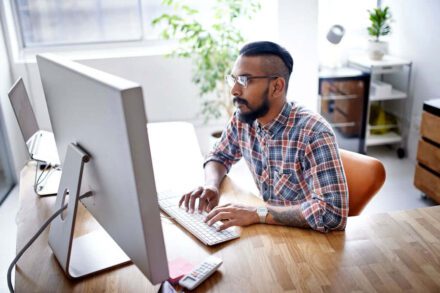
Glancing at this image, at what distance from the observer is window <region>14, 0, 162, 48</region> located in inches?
141

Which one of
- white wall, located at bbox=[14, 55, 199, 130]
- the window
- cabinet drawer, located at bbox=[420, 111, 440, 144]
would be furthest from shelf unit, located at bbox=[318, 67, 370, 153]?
the window

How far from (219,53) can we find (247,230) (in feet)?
7.28

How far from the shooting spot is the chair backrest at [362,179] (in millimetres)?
1463

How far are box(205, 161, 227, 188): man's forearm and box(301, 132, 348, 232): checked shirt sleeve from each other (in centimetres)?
35

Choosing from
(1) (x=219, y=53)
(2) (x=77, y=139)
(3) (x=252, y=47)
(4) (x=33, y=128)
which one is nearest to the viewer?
(2) (x=77, y=139)

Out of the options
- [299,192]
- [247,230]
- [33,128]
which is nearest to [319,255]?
[247,230]

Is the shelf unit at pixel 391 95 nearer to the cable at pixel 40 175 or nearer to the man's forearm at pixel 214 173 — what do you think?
the man's forearm at pixel 214 173

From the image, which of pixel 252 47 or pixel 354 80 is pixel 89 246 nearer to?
pixel 252 47

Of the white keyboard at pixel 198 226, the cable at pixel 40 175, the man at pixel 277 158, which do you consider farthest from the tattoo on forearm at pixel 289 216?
the cable at pixel 40 175

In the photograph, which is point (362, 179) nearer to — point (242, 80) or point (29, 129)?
point (242, 80)

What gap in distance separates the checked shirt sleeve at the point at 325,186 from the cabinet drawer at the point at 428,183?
1740 millimetres

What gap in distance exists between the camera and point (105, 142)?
0.85m

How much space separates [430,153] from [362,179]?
1.63 m

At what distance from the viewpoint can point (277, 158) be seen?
61.9 inches
